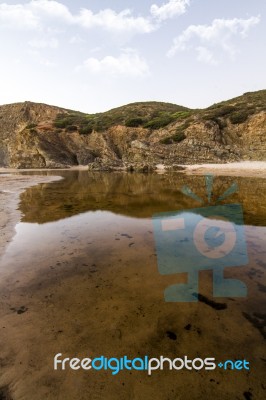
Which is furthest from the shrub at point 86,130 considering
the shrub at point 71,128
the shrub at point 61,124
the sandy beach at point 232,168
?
the sandy beach at point 232,168

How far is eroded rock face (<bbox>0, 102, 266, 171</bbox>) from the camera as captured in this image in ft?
97.2

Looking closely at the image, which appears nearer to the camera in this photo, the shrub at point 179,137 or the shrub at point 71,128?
the shrub at point 179,137

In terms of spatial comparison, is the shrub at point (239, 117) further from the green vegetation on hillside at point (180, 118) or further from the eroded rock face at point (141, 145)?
the eroded rock face at point (141, 145)

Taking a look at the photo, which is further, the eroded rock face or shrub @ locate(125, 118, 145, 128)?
shrub @ locate(125, 118, 145, 128)

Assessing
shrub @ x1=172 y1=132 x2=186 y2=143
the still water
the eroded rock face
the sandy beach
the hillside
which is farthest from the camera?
shrub @ x1=172 y1=132 x2=186 y2=143

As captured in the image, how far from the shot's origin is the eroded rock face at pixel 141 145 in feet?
97.2

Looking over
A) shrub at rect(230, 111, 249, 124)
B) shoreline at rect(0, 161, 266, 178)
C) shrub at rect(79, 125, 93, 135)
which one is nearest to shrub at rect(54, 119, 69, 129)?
shrub at rect(79, 125, 93, 135)

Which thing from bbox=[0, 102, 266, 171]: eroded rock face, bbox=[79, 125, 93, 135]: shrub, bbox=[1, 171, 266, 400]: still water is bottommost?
bbox=[1, 171, 266, 400]: still water

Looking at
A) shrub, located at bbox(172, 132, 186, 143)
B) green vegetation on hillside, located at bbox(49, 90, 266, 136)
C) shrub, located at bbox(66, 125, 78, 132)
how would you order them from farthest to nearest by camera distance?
shrub, located at bbox(66, 125, 78, 132)
green vegetation on hillside, located at bbox(49, 90, 266, 136)
shrub, located at bbox(172, 132, 186, 143)

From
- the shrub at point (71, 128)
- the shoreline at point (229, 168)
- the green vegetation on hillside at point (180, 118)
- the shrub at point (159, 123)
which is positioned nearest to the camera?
the shoreline at point (229, 168)

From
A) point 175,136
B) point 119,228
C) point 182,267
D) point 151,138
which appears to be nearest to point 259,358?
point 182,267

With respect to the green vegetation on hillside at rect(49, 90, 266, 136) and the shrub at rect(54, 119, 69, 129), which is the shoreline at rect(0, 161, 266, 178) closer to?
the green vegetation on hillside at rect(49, 90, 266, 136)

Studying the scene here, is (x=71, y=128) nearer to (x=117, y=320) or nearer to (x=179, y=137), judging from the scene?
(x=179, y=137)

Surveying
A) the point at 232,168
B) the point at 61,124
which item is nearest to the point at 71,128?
the point at 61,124
